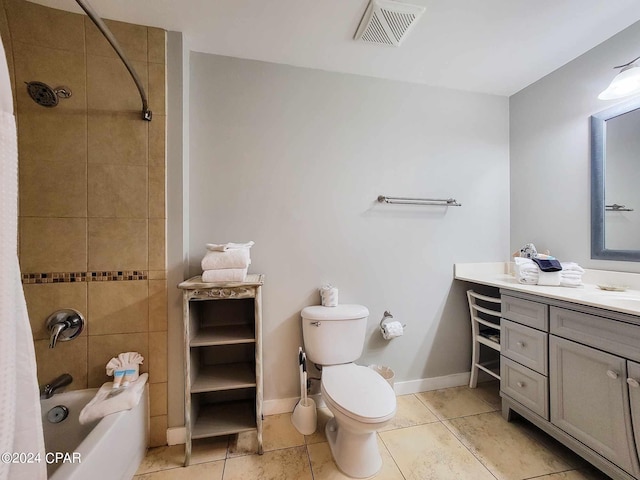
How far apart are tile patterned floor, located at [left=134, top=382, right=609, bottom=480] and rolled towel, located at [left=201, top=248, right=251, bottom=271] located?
3.29 feet

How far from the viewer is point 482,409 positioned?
1675 millimetres

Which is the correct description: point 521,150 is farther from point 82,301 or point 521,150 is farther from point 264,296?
point 82,301

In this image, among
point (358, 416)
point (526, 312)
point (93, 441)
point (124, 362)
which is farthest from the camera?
point (526, 312)

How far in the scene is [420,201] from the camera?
1.82 m

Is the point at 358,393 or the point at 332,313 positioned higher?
the point at 332,313

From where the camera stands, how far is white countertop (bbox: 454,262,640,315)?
1.09 metres

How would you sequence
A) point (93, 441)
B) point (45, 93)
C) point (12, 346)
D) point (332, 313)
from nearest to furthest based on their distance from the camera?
1. point (12, 346)
2. point (93, 441)
3. point (45, 93)
4. point (332, 313)

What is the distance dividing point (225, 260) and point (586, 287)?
210 cm

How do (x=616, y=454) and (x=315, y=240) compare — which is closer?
(x=616, y=454)

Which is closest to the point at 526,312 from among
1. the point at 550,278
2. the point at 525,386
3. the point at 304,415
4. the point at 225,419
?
the point at 550,278

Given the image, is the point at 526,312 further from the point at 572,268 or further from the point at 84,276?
the point at 84,276

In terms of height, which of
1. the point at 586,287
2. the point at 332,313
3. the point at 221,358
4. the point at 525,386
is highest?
the point at 586,287

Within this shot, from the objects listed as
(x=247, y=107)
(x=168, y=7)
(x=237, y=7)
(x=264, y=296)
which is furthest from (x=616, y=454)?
(x=168, y=7)

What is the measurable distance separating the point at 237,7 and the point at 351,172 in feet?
3.45
